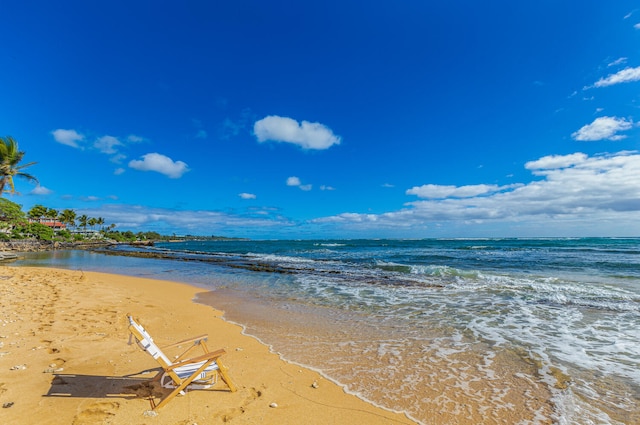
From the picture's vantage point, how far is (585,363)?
5.73 m

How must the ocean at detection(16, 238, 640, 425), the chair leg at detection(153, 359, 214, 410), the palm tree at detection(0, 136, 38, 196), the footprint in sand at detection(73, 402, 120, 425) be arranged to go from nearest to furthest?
the footprint in sand at detection(73, 402, 120, 425), the chair leg at detection(153, 359, 214, 410), the ocean at detection(16, 238, 640, 425), the palm tree at detection(0, 136, 38, 196)

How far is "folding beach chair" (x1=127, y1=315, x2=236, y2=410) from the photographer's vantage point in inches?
153

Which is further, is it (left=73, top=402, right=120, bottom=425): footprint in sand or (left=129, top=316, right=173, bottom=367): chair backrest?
(left=129, top=316, right=173, bottom=367): chair backrest

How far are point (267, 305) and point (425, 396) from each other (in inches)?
295

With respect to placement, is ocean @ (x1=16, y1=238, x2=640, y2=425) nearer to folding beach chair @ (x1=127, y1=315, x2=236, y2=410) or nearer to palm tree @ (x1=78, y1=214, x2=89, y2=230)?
folding beach chair @ (x1=127, y1=315, x2=236, y2=410)

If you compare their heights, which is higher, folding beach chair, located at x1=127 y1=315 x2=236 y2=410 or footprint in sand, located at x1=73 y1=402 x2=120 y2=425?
folding beach chair, located at x1=127 y1=315 x2=236 y2=410

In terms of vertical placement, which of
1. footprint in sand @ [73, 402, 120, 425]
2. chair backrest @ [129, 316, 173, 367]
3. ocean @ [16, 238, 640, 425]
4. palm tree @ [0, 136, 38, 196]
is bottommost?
ocean @ [16, 238, 640, 425]

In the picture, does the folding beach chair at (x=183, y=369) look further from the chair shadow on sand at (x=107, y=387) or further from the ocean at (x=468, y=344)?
the ocean at (x=468, y=344)

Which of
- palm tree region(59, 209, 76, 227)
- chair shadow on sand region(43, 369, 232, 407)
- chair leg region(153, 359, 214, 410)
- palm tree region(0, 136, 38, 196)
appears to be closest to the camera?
chair leg region(153, 359, 214, 410)

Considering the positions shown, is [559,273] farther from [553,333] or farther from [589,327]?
[553,333]

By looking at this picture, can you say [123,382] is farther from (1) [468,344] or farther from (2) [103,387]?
(1) [468,344]

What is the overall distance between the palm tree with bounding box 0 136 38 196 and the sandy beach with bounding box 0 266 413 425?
95.5 feet

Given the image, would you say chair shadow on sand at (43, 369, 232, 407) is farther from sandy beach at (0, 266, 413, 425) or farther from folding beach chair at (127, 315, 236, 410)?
folding beach chair at (127, 315, 236, 410)

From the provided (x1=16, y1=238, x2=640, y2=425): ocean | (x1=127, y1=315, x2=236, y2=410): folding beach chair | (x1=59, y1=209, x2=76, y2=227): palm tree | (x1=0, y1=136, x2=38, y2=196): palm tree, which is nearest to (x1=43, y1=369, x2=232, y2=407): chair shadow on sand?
(x1=127, y1=315, x2=236, y2=410): folding beach chair
